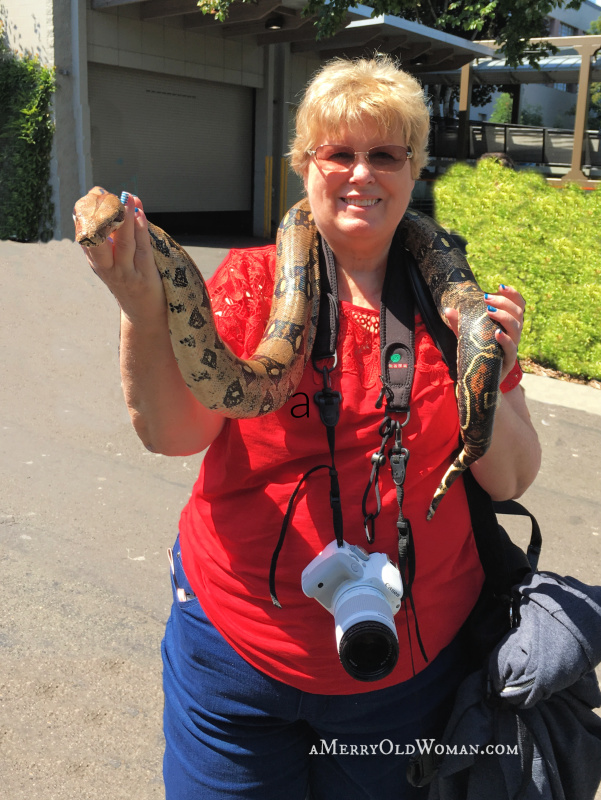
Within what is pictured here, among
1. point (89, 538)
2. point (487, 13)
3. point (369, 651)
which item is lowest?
point (89, 538)

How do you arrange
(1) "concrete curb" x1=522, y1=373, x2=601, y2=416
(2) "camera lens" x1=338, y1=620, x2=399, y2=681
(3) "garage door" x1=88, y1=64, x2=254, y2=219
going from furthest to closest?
(3) "garage door" x1=88, y1=64, x2=254, y2=219 → (1) "concrete curb" x1=522, y1=373, x2=601, y2=416 → (2) "camera lens" x1=338, y1=620, x2=399, y2=681

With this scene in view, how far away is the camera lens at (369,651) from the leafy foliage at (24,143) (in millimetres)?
13525

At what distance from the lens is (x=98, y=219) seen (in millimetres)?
1467

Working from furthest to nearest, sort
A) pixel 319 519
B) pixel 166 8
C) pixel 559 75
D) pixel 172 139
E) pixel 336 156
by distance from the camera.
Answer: pixel 559 75, pixel 172 139, pixel 166 8, pixel 336 156, pixel 319 519

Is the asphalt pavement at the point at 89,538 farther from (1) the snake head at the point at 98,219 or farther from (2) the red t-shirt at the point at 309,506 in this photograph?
(1) the snake head at the point at 98,219

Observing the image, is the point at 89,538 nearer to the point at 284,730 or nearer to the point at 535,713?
the point at 284,730

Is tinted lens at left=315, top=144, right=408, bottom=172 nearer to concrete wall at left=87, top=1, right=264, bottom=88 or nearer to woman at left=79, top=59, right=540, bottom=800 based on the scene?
woman at left=79, top=59, right=540, bottom=800

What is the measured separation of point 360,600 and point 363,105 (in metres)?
1.21

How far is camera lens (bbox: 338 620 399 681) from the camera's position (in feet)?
5.43

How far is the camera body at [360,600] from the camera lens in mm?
1667

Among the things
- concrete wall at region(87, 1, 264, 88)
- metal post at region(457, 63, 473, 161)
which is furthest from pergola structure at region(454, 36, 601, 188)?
concrete wall at region(87, 1, 264, 88)

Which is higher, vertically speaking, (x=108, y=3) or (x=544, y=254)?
(x=108, y=3)

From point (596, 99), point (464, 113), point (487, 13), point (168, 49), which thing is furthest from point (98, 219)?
point (596, 99)

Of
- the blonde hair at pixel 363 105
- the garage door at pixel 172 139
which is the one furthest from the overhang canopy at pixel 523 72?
the blonde hair at pixel 363 105
